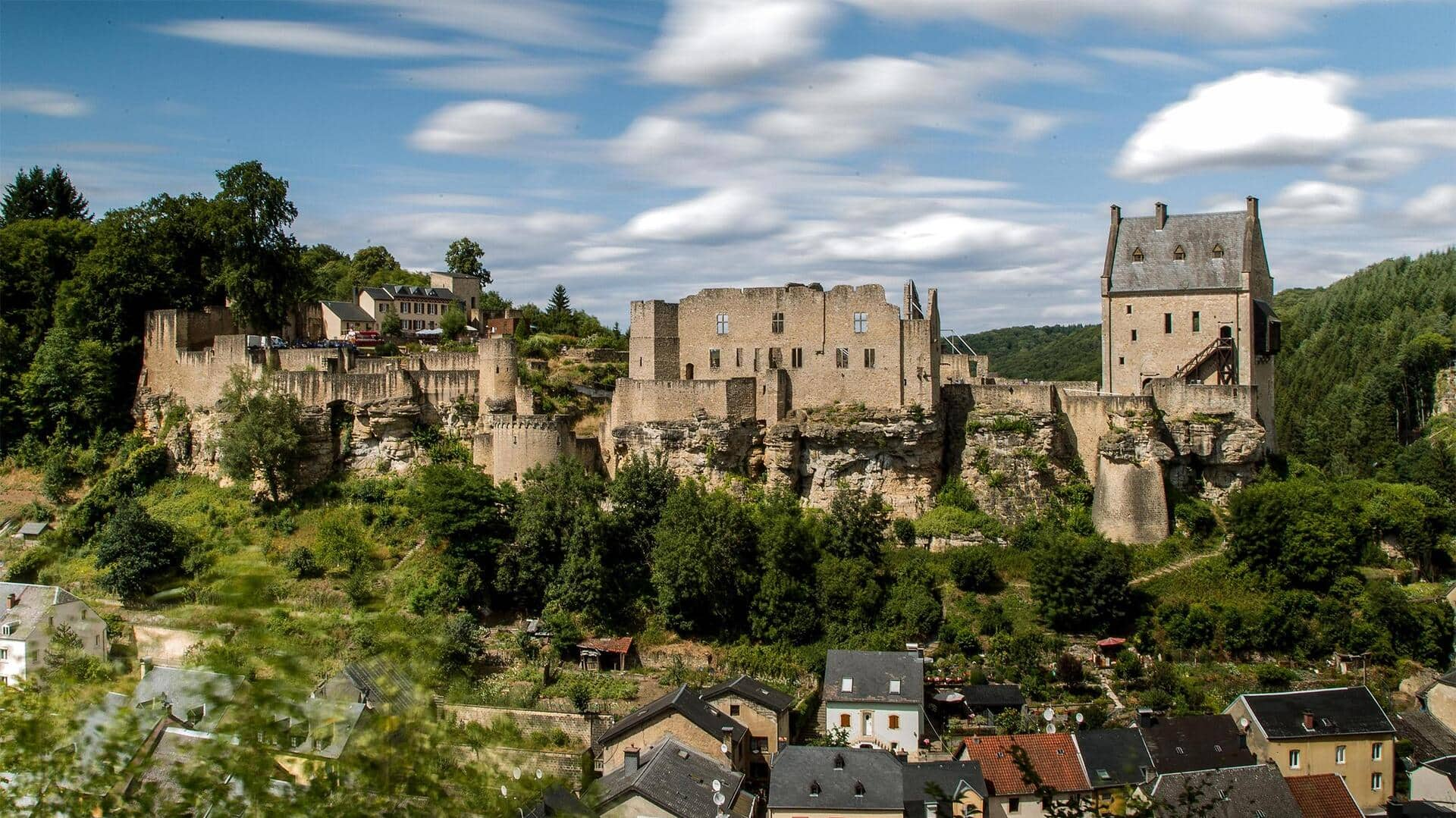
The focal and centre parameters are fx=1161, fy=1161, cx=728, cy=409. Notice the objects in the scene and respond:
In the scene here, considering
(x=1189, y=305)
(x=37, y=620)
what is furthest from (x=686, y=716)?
(x=1189, y=305)

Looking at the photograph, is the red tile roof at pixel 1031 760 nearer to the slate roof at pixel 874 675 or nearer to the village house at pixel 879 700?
the village house at pixel 879 700

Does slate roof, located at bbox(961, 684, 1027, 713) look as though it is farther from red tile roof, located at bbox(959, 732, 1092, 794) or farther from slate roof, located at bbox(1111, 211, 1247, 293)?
slate roof, located at bbox(1111, 211, 1247, 293)

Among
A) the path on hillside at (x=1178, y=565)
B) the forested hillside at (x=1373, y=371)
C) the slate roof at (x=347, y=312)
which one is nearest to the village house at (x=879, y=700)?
the path on hillside at (x=1178, y=565)

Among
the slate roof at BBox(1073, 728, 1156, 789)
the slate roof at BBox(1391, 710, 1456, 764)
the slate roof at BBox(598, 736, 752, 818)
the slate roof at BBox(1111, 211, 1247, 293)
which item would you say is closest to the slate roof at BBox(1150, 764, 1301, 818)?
the slate roof at BBox(1073, 728, 1156, 789)

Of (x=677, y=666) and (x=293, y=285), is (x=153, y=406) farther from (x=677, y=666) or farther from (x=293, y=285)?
(x=677, y=666)

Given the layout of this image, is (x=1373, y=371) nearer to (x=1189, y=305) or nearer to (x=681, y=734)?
(x=1189, y=305)
